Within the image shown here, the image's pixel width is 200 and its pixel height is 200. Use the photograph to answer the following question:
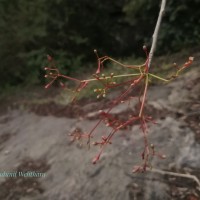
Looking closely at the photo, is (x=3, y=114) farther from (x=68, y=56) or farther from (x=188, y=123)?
(x=188, y=123)

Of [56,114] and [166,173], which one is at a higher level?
[56,114]

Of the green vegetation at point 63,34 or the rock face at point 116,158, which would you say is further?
the green vegetation at point 63,34

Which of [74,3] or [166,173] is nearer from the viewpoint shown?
[166,173]

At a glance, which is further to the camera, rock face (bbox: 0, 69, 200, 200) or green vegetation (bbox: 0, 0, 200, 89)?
green vegetation (bbox: 0, 0, 200, 89)

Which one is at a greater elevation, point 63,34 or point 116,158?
point 63,34

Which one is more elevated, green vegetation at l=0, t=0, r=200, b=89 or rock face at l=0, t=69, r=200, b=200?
green vegetation at l=0, t=0, r=200, b=89

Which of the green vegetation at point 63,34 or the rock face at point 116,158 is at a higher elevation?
the green vegetation at point 63,34

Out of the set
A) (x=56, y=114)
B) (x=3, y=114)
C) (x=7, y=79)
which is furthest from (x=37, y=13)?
(x=56, y=114)

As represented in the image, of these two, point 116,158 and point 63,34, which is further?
point 63,34
